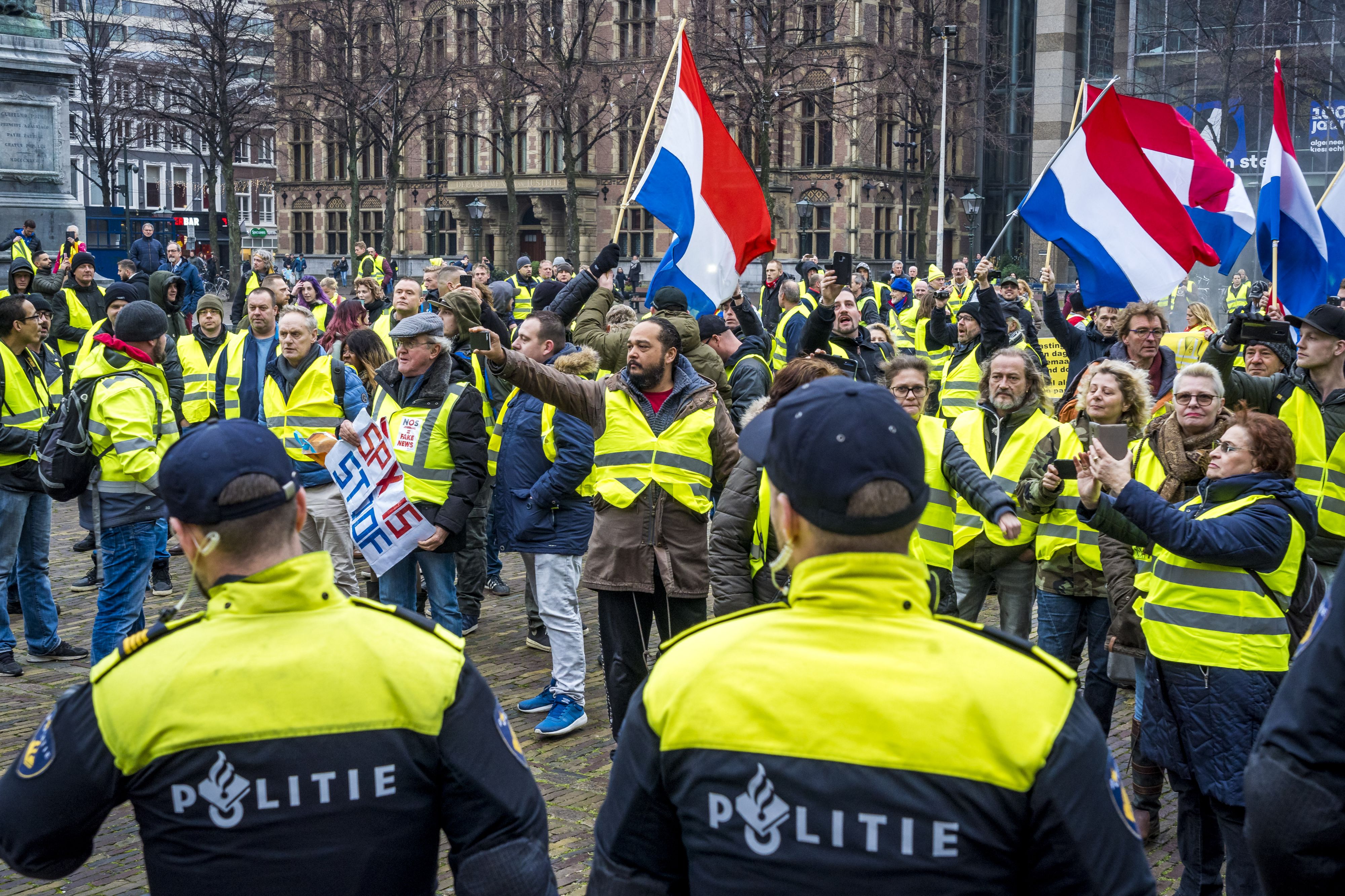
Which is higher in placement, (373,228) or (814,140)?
(814,140)

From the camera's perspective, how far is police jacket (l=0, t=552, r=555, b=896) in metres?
2.26

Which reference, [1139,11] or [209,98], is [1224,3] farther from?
[209,98]

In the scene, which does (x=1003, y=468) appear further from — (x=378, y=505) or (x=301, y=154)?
(x=301, y=154)

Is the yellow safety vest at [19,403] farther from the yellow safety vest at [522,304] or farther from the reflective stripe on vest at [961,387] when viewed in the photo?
the yellow safety vest at [522,304]

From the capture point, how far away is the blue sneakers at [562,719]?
6648 mm

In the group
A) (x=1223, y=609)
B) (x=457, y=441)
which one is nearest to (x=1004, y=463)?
(x=1223, y=609)

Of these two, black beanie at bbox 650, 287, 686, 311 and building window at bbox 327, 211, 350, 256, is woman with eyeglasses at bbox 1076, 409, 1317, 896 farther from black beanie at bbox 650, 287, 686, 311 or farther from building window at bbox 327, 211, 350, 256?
building window at bbox 327, 211, 350, 256

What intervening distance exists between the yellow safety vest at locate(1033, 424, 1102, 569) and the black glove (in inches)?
108

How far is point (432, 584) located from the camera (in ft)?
23.2

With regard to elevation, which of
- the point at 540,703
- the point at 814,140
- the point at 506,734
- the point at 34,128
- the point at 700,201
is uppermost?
the point at 814,140

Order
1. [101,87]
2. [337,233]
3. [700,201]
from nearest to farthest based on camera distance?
[700,201] → [101,87] → [337,233]

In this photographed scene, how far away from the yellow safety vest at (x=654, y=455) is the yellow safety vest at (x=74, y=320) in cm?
934

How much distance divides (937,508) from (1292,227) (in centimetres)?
402

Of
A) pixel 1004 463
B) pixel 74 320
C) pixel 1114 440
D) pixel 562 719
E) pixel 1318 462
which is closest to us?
pixel 1114 440
